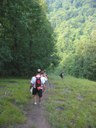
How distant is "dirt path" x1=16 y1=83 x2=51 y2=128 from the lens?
15344mm

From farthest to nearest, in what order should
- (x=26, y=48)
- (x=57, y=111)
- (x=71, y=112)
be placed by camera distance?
(x=26, y=48) < (x=71, y=112) < (x=57, y=111)

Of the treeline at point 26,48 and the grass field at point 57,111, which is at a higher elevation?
the treeline at point 26,48

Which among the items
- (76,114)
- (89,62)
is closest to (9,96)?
(76,114)

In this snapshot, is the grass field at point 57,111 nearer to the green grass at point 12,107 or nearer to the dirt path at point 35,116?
the green grass at point 12,107

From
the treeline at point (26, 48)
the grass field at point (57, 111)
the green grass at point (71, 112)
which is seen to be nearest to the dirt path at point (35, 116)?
the grass field at point (57, 111)

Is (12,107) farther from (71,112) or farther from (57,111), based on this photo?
(71,112)

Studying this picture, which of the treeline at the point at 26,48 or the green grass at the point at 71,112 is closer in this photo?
the green grass at the point at 71,112

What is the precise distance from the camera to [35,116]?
16.9m

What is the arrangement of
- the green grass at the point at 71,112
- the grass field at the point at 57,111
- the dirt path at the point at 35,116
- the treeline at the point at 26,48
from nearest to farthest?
the dirt path at the point at 35,116, the grass field at the point at 57,111, the green grass at the point at 71,112, the treeline at the point at 26,48

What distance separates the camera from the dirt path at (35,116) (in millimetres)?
15344

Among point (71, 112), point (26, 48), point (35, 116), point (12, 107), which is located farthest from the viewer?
point (26, 48)

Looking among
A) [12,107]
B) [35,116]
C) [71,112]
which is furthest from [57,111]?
[12,107]

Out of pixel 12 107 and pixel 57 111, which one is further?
pixel 57 111

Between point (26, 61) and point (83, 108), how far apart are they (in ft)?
66.2
